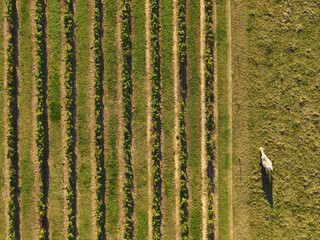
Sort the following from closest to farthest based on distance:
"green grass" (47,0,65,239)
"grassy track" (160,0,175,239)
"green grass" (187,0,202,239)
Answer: "green grass" (47,0,65,239)
"grassy track" (160,0,175,239)
"green grass" (187,0,202,239)

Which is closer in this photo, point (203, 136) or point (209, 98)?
point (209, 98)

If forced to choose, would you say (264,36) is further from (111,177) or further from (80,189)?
(80,189)

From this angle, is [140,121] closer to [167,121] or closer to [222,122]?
[167,121]

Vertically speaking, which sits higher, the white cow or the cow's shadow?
the white cow

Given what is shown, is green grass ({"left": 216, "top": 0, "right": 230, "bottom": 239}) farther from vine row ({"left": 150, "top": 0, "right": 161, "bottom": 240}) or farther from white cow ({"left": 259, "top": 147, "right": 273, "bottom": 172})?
vine row ({"left": 150, "top": 0, "right": 161, "bottom": 240})

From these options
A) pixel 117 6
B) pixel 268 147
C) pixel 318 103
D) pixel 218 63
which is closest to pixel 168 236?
pixel 268 147

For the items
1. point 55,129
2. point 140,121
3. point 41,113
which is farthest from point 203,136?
point 41,113

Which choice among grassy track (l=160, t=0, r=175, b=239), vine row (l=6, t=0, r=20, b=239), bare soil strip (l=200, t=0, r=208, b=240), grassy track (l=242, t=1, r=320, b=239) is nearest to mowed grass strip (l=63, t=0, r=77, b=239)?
vine row (l=6, t=0, r=20, b=239)
